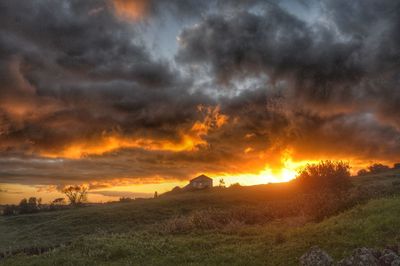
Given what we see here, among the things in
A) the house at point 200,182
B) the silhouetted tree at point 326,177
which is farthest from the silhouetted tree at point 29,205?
the silhouetted tree at point 326,177

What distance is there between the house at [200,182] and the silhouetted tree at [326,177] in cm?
7692

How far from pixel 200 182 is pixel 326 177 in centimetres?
8284

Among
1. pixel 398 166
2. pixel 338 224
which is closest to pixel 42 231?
pixel 338 224

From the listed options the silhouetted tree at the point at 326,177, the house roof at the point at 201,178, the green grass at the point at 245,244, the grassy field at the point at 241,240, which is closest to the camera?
the green grass at the point at 245,244

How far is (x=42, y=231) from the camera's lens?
64688 millimetres

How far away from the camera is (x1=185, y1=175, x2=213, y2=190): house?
128 metres

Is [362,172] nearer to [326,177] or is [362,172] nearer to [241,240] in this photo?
[326,177]

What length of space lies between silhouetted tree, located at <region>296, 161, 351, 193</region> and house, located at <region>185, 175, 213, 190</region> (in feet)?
252

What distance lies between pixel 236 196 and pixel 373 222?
64.2 metres

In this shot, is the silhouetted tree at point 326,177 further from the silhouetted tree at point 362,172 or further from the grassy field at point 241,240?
the silhouetted tree at point 362,172

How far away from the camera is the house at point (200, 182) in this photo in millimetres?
127637

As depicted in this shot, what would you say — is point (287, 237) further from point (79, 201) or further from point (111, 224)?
point (79, 201)

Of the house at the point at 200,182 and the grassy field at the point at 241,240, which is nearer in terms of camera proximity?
the grassy field at the point at 241,240

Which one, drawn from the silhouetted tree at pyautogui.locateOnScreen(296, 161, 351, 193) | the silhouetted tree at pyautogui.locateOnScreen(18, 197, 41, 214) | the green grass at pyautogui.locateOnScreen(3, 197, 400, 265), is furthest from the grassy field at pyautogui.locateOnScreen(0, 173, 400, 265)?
the silhouetted tree at pyautogui.locateOnScreen(18, 197, 41, 214)
